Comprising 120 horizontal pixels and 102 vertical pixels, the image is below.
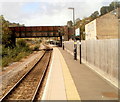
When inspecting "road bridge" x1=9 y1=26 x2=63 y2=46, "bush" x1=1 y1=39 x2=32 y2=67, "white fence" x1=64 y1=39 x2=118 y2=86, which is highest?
"road bridge" x1=9 y1=26 x2=63 y2=46

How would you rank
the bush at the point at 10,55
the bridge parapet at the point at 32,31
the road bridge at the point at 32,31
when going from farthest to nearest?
the bridge parapet at the point at 32,31 < the road bridge at the point at 32,31 < the bush at the point at 10,55

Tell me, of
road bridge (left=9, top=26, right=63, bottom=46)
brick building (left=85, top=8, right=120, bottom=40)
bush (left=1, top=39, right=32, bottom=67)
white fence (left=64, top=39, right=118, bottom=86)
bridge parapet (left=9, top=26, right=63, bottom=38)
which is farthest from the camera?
bridge parapet (left=9, top=26, right=63, bottom=38)

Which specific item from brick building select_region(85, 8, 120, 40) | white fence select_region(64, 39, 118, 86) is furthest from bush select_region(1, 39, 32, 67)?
brick building select_region(85, 8, 120, 40)

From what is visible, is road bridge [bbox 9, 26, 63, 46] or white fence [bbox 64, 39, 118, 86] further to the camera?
road bridge [bbox 9, 26, 63, 46]

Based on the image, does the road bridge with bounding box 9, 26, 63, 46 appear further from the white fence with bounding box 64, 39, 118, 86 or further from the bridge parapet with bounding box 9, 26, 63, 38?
the white fence with bounding box 64, 39, 118, 86

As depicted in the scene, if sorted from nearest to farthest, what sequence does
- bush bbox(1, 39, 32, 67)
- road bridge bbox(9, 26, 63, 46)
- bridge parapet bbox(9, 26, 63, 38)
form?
bush bbox(1, 39, 32, 67)
road bridge bbox(9, 26, 63, 46)
bridge parapet bbox(9, 26, 63, 38)

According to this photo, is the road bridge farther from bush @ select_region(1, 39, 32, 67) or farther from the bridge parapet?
bush @ select_region(1, 39, 32, 67)

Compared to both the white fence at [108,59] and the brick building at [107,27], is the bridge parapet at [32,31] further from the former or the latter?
the white fence at [108,59]

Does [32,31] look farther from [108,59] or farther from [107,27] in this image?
[108,59]

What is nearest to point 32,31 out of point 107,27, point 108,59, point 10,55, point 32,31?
point 32,31

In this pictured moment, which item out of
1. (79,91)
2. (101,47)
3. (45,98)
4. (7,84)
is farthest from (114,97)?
(7,84)

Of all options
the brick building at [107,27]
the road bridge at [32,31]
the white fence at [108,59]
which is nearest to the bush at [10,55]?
the white fence at [108,59]

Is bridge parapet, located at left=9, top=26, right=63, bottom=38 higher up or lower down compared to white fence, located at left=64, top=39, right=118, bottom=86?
higher up

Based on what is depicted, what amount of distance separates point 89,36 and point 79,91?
46396mm
